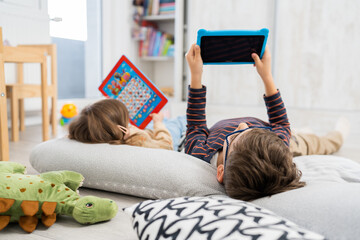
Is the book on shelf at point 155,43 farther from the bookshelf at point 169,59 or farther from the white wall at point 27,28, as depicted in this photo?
the white wall at point 27,28

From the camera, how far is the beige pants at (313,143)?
4.39ft

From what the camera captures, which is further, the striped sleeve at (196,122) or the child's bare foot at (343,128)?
the child's bare foot at (343,128)

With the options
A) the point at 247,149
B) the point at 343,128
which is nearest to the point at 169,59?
the point at 343,128

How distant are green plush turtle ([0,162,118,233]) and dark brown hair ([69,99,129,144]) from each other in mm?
304

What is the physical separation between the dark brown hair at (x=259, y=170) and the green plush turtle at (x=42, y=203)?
0.30 meters

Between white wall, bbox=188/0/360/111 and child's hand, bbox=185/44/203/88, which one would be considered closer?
child's hand, bbox=185/44/203/88

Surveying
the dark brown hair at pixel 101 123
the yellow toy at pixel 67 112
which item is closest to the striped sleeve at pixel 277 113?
the dark brown hair at pixel 101 123

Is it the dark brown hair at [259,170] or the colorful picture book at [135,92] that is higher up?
the colorful picture book at [135,92]

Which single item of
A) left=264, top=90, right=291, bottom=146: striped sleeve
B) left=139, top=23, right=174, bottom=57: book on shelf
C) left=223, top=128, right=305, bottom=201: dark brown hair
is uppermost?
left=139, top=23, right=174, bottom=57: book on shelf

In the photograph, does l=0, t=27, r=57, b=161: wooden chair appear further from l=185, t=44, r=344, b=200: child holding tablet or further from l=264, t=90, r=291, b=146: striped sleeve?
l=264, t=90, r=291, b=146: striped sleeve

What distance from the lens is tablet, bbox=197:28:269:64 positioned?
3.14 ft

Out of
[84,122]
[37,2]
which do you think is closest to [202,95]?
[84,122]

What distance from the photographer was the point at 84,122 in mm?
1090

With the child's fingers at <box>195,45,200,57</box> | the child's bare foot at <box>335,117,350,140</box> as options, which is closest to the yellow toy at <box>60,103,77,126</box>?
the child's fingers at <box>195,45,200,57</box>
